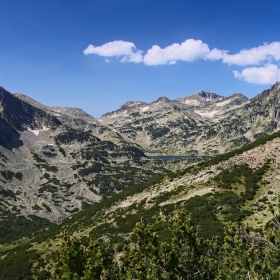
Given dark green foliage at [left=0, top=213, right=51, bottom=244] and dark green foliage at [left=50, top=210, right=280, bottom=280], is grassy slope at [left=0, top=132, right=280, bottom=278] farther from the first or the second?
dark green foliage at [left=0, top=213, right=51, bottom=244]

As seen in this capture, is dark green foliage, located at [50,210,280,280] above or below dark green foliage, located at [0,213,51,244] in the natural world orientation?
above

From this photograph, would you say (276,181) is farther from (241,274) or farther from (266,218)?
(241,274)

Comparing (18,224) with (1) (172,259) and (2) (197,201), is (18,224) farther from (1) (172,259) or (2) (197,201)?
(1) (172,259)

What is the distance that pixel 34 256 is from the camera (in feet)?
164

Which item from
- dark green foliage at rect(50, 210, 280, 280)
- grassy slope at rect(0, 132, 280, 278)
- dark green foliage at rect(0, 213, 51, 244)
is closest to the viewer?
dark green foliage at rect(50, 210, 280, 280)

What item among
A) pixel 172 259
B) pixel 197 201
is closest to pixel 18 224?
pixel 197 201

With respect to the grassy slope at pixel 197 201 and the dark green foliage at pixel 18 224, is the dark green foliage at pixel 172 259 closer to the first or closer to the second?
the grassy slope at pixel 197 201

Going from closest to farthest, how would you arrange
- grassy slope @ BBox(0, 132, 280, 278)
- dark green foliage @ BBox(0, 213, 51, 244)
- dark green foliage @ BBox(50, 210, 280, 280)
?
1. dark green foliage @ BBox(50, 210, 280, 280)
2. grassy slope @ BBox(0, 132, 280, 278)
3. dark green foliage @ BBox(0, 213, 51, 244)

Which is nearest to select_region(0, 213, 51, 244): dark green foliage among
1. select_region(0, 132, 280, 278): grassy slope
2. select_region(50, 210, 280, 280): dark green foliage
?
select_region(0, 132, 280, 278): grassy slope

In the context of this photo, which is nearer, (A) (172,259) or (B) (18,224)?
(A) (172,259)

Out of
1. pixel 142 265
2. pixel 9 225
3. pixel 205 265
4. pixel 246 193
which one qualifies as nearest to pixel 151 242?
pixel 142 265

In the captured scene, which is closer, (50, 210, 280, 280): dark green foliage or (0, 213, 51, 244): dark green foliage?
(50, 210, 280, 280): dark green foliage

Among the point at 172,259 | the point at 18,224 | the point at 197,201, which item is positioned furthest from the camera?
the point at 18,224

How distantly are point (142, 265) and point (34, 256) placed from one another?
3958 cm
